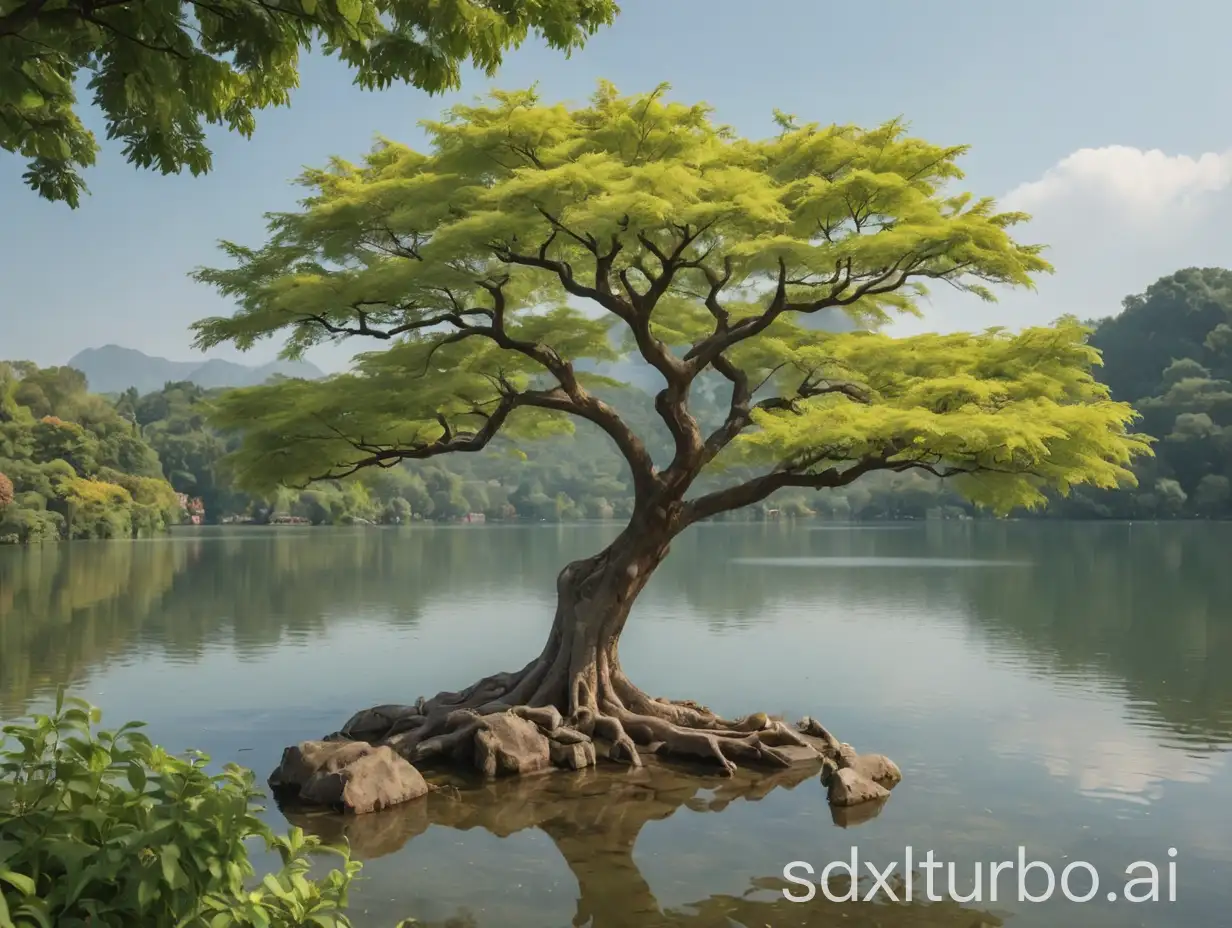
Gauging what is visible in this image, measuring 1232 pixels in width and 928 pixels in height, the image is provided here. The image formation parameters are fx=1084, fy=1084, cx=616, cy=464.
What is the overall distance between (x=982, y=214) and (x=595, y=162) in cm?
368

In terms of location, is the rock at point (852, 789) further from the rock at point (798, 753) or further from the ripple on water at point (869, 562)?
the ripple on water at point (869, 562)

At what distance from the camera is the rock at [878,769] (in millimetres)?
10055

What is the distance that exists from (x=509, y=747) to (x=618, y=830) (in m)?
1.94

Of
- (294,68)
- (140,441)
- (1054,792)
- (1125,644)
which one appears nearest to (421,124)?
(294,68)

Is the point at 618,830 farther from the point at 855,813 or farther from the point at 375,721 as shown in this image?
the point at 375,721

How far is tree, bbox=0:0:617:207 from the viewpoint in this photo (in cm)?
375

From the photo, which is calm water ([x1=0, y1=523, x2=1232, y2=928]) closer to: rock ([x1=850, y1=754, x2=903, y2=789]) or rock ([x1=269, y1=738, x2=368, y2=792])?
rock ([x1=850, y1=754, x2=903, y2=789])

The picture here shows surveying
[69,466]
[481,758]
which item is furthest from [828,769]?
[69,466]

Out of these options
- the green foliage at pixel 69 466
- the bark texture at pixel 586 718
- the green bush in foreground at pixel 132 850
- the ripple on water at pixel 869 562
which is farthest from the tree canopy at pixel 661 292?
the green foliage at pixel 69 466

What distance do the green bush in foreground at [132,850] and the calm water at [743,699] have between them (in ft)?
12.6

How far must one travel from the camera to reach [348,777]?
9156 millimetres

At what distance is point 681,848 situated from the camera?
8211 mm

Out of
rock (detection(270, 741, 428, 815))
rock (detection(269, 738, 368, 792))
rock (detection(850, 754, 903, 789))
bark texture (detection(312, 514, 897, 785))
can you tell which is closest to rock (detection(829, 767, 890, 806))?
rock (detection(850, 754, 903, 789))

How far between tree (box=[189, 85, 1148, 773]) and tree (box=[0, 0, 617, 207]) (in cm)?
467
